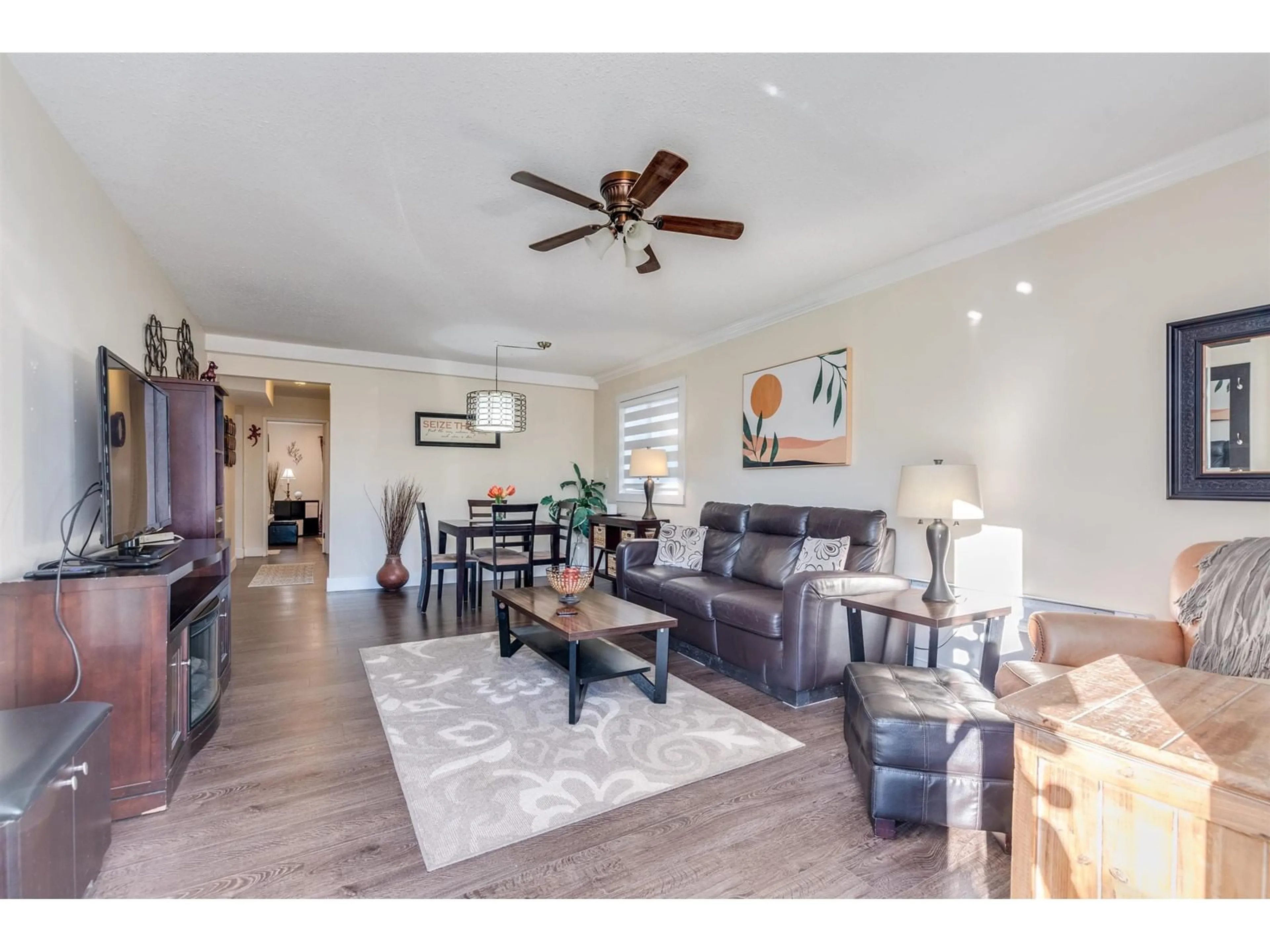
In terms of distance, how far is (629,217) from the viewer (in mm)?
2410

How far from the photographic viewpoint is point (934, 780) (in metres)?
1.83

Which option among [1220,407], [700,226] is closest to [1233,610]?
[1220,407]

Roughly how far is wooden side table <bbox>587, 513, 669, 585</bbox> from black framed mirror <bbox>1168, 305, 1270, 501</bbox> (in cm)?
372

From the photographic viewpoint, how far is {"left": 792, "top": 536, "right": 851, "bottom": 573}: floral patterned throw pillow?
3.43m

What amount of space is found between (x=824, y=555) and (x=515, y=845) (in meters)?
2.37

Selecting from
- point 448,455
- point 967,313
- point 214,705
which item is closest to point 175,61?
point 214,705

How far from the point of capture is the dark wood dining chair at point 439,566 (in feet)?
16.8

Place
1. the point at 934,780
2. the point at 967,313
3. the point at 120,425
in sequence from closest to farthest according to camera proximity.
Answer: the point at 934,780 < the point at 120,425 < the point at 967,313

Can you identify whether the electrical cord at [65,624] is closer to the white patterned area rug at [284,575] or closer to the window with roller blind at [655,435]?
the window with roller blind at [655,435]

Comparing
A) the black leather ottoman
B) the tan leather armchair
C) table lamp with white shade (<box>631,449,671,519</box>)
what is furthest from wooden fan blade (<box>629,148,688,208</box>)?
table lamp with white shade (<box>631,449,671,519</box>)

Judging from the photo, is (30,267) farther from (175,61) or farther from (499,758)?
(499,758)

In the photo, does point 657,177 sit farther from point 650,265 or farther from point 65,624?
point 65,624

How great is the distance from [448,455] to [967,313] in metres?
5.28

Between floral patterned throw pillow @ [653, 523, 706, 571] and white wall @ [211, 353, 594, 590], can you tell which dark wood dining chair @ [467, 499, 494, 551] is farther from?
floral patterned throw pillow @ [653, 523, 706, 571]
